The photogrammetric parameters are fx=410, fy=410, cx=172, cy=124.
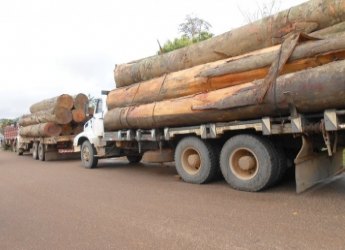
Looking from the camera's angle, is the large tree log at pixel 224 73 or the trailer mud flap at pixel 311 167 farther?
the trailer mud flap at pixel 311 167

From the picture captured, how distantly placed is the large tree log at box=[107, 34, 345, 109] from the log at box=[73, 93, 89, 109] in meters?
8.12

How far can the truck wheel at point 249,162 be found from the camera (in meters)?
7.63

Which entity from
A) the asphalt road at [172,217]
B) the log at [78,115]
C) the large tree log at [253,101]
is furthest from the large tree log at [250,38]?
the log at [78,115]

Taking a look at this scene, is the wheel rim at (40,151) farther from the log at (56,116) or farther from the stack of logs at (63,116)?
the log at (56,116)

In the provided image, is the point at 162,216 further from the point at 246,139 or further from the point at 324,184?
the point at 324,184

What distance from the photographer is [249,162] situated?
25.9 ft

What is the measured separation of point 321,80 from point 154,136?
15.8 feet

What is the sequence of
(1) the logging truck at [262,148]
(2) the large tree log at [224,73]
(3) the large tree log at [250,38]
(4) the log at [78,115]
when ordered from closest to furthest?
(2) the large tree log at [224,73], (1) the logging truck at [262,148], (3) the large tree log at [250,38], (4) the log at [78,115]

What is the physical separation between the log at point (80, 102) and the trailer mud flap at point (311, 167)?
13841 millimetres

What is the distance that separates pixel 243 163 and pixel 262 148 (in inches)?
20.2

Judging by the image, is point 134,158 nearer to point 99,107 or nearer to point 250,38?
point 99,107

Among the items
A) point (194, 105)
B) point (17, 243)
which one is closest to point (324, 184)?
point (194, 105)

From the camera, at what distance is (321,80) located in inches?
263

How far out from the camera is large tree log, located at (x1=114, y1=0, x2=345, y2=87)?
297 inches
